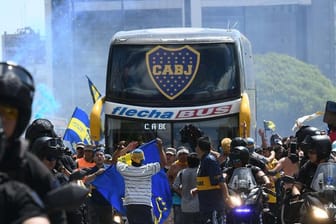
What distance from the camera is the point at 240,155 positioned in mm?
13852

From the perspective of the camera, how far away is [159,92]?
69.8 ft

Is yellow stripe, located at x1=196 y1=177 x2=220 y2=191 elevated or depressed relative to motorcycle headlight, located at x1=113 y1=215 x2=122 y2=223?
elevated

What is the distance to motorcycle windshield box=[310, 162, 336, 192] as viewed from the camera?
34.7ft

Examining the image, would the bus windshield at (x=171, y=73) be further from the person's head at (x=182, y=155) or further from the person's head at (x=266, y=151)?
the person's head at (x=182, y=155)

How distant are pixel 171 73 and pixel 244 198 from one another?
7891 millimetres

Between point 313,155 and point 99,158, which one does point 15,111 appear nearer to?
point 313,155

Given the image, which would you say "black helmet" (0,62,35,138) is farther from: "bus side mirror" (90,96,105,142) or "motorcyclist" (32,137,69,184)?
"bus side mirror" (90,96,105,142)

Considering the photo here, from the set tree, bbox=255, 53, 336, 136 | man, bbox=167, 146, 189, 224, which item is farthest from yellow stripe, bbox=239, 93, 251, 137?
tree, bbox=255, 53, 336, 136

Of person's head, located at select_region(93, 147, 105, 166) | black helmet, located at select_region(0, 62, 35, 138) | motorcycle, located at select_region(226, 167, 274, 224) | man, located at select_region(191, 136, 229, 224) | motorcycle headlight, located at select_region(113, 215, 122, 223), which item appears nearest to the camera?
black helmet, located at select_region(0, 62, 35, 138)

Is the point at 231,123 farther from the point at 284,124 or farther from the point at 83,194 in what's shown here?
the point at 284,124

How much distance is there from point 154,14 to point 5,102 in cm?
10741

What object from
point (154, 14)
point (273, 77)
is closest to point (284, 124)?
point (273, 77)

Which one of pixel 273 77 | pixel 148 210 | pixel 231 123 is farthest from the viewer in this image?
pixel 273 77

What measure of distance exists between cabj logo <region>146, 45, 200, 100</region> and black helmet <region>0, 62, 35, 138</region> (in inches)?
632
